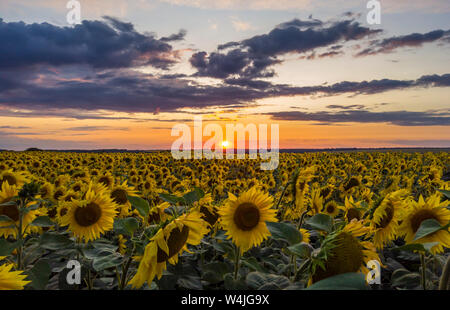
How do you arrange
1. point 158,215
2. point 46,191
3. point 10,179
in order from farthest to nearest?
point 46,191 → point 10,179 → point 158,215

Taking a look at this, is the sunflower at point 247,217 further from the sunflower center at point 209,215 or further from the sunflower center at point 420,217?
the sunflower center at point 420,217

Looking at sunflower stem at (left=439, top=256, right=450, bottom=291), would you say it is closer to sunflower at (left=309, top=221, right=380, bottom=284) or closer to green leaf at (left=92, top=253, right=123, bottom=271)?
sunflower at (left=309, top=221, right=380, bottom=284)

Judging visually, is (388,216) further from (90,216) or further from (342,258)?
(90,216)

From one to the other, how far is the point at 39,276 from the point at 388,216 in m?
3.35

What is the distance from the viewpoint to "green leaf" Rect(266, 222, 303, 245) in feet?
6.13

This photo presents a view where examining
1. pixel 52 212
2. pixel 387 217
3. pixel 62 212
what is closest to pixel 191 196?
pixel 387 217

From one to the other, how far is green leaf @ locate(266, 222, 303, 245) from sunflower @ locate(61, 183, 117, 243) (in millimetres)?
2476

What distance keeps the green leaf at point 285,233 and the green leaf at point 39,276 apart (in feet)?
7.36

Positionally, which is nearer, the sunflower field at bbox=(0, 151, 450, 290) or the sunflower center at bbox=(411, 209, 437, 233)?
the sunflower field at bbox=(0, 151, 450, 290)

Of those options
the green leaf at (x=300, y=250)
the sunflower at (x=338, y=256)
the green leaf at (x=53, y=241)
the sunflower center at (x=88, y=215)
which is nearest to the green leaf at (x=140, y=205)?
the green leaf at (x=53, y=241)

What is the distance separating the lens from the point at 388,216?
9.13 ft

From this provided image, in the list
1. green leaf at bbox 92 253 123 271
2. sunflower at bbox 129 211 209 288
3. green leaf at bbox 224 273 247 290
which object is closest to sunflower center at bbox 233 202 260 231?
green leaf at bbox 224 273 247 290

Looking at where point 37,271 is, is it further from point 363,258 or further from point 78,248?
point 363,258
